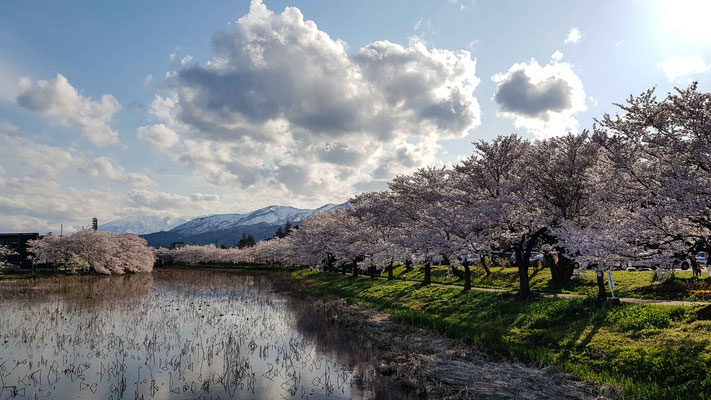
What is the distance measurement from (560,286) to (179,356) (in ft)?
100

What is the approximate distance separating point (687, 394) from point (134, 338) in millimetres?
25206

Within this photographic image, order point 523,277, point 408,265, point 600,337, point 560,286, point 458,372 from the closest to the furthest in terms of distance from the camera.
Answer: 1. point 458,372
2. point 600,337
3. point 523,277
4. point 560,286
5. point 408,265

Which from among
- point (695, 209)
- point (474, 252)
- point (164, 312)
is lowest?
point (164, 312)

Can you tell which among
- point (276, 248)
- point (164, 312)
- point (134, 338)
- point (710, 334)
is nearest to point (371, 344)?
point (134, 338)

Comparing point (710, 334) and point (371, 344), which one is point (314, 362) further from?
point (710, 334)

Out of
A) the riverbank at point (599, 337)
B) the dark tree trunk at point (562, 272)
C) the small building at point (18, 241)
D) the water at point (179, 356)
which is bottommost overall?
the water at point (179, 356)

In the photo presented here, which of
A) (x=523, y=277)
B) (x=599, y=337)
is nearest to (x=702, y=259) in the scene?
(x=523, y=277)

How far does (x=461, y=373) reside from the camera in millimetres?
15648

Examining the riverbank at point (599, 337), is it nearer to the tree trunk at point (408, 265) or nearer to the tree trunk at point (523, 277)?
the tree trunk at point (523, 277)

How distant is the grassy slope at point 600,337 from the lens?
1370 cm

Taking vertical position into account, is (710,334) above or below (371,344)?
above

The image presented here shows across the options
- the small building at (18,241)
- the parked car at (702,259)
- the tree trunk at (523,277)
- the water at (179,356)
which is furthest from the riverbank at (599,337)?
the small building at (18,241)

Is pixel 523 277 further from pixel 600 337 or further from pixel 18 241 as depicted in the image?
pixel 18 241

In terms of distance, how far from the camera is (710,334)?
16.3 meters
